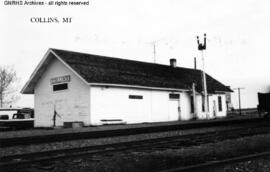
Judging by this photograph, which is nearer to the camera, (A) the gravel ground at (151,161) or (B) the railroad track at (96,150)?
(A) the gravel ground at (151,161)

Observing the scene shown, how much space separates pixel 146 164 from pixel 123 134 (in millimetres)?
7885

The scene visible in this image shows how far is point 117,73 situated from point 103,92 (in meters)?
2.92

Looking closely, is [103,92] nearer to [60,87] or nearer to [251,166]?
[60,87]

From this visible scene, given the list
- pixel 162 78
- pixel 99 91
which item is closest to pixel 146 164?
pixel 99 91

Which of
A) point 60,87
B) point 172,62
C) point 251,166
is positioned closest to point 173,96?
point 172,62

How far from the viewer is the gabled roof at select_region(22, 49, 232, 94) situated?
23.4m

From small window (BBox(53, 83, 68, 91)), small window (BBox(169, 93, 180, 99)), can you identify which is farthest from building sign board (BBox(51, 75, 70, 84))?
small window (BBox(169, 93, 180, 99))

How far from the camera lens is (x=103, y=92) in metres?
23.0

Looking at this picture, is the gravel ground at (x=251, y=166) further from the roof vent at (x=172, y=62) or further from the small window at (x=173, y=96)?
the roof vent at (x=172, y=62)

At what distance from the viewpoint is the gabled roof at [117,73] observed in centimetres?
2336

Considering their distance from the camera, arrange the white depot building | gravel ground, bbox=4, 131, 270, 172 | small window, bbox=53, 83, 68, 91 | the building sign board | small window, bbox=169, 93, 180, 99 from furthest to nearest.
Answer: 1. small window, bbox=169, 93, 180, 99
2. small window, bbox=53, 83, 68, 91
3. the building sign board
4. the white depot building
5. gravel ground, bbox=4, 131, 270, 172

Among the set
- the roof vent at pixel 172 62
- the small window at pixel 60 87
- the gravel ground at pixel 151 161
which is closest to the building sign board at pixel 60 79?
the small window at pixel 60 87

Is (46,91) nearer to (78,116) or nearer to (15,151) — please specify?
(78,116)

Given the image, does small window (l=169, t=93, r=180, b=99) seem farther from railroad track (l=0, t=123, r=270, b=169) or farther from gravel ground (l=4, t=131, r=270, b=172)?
gravel ground (l=4, t=131, r=270, b=172)
